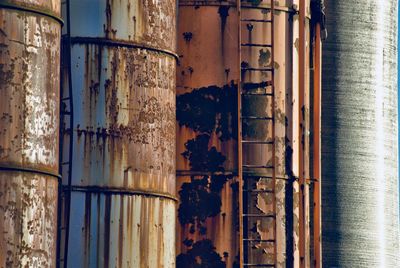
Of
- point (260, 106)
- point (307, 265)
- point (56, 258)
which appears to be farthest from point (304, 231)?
point (56, 258)

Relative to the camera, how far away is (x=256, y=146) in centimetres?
1895

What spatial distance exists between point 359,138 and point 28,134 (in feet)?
38.8

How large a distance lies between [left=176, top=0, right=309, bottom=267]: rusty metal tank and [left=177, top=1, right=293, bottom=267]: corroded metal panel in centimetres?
1

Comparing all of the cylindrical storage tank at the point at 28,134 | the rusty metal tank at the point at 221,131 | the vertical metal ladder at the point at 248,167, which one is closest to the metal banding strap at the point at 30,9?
the cylindrical storage tank at the point at 28,134

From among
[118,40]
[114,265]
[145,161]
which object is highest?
[118,40]

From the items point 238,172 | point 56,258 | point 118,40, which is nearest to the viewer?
point 56,258

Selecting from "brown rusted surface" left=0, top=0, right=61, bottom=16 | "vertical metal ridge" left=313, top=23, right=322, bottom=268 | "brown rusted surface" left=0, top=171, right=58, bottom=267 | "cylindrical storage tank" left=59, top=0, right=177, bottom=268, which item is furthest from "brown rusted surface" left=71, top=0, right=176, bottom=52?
"vertical metal ridge" left=313, top=23, right=322, bottom=268

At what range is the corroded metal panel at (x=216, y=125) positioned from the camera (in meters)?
18.6

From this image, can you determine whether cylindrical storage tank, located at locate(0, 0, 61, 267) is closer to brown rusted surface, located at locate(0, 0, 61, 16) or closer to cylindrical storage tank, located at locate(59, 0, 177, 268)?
brown rusted surface, located at locate(0, 0, 61, 16)

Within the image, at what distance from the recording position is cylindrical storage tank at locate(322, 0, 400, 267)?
25.2 m

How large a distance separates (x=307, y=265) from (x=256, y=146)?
5.74 feet

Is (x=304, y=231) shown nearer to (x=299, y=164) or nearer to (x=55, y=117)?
(x=299, y=164)

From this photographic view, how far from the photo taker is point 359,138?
2555cm

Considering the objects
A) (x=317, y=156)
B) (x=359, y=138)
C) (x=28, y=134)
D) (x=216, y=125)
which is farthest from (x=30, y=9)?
(x=359, y=138)
